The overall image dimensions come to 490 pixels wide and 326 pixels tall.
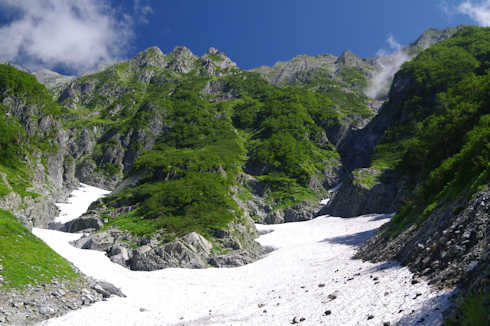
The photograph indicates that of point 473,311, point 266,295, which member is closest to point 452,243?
point 473,311

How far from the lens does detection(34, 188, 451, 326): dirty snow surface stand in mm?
12000

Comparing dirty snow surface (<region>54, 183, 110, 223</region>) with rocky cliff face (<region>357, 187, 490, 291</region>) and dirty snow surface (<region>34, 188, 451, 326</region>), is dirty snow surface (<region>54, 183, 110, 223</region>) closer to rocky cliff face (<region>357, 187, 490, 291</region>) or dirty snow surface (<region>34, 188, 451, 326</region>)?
dirty snow surface (<region>34, 188, 451, 326</region>)

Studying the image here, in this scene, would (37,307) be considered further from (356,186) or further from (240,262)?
(356,186)

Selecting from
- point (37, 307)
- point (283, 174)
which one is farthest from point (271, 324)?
point (283, 174)

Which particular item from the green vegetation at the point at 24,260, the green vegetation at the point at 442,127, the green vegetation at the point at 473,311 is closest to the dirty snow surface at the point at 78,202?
the green vegetation at the point at 24,260

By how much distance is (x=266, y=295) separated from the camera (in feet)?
82.8

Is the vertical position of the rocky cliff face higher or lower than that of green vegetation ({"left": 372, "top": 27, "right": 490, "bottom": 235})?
lower

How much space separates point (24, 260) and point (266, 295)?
715 inches

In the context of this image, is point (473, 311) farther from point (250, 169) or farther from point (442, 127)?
point (250, 169)

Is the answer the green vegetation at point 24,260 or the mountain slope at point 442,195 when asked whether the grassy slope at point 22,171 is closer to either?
the green vegetation at point 24,260

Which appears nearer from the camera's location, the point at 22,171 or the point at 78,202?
the point at 22,171

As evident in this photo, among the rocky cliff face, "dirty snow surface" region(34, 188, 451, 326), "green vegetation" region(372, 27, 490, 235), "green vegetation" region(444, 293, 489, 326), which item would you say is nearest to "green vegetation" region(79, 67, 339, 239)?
"dirty snow surface" region(34, 188, 451, 326)

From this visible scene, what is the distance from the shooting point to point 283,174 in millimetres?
108438

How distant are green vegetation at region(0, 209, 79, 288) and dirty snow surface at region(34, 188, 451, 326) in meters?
3.78
